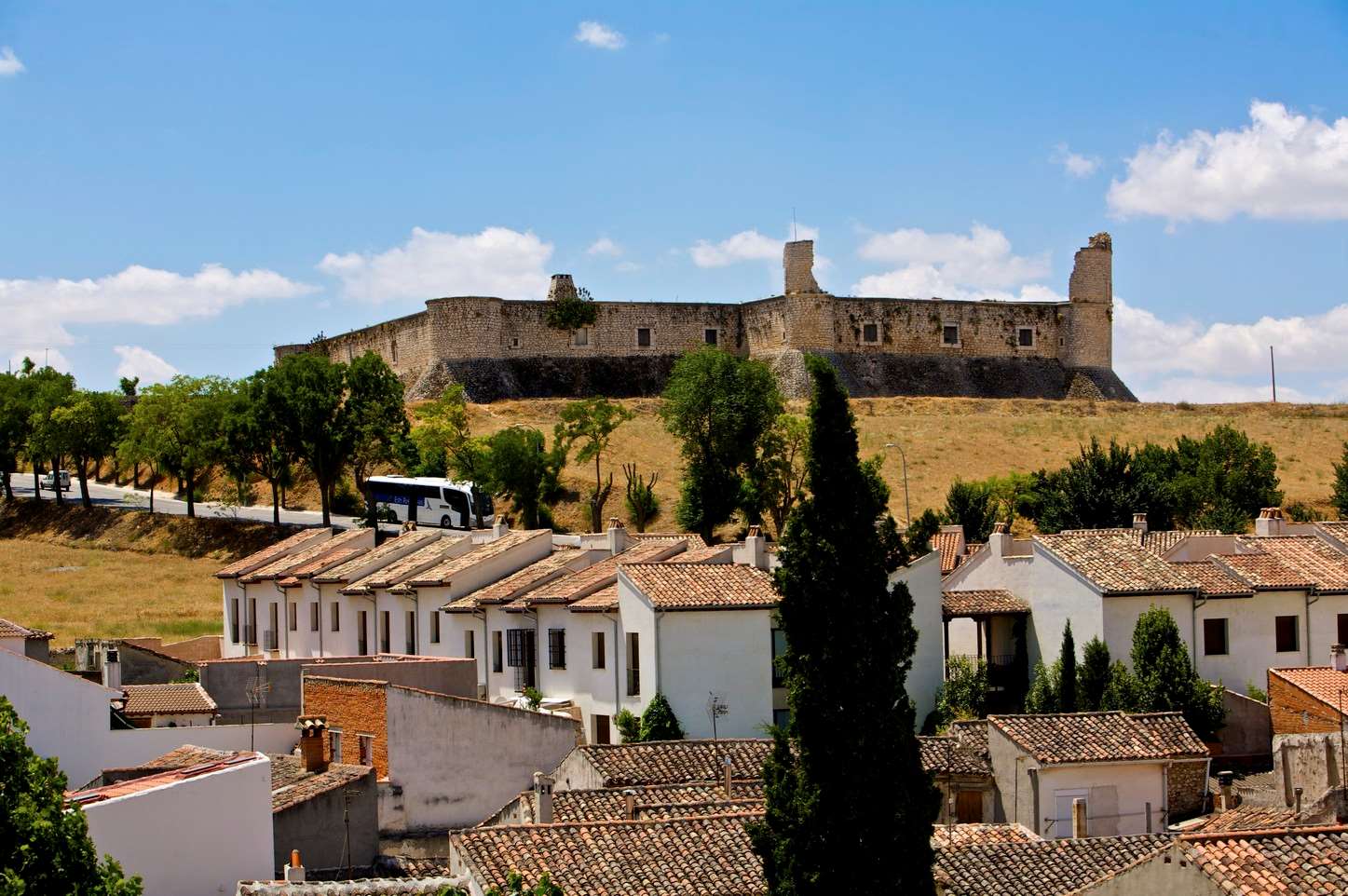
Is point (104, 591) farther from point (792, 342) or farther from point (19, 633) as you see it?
point (792, 342)

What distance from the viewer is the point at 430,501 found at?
207 ft

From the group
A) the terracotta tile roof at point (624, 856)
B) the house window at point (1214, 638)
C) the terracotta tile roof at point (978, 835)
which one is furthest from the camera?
the house window at point (1214, 638)

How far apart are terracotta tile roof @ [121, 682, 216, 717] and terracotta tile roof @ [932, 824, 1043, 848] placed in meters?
13.5

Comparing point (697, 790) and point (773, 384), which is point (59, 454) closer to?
point (773, 384)

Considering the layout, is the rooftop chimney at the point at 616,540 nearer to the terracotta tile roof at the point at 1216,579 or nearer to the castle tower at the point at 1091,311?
the terracotta tile roof at the point at 1216,579

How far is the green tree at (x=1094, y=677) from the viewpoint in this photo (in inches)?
1352

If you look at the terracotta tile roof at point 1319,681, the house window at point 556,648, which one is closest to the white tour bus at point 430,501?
the house window at point 556,648

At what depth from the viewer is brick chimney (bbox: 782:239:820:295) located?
92.0m

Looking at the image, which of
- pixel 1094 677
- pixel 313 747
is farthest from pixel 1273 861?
pixel 1094 677

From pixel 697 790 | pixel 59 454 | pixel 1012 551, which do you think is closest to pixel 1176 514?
pixel 1012 551

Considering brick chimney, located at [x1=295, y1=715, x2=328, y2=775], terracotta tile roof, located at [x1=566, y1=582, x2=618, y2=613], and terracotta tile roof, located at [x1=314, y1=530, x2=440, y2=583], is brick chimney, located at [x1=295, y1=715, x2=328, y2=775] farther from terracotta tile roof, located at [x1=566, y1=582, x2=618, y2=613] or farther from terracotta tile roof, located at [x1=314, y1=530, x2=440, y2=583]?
terracotta tile roof, located at [x1=314, y1=530, x2=440, y2=583]

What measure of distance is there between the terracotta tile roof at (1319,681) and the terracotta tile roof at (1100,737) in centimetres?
542

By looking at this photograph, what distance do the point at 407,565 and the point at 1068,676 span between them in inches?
650

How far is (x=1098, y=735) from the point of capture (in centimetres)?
2648
